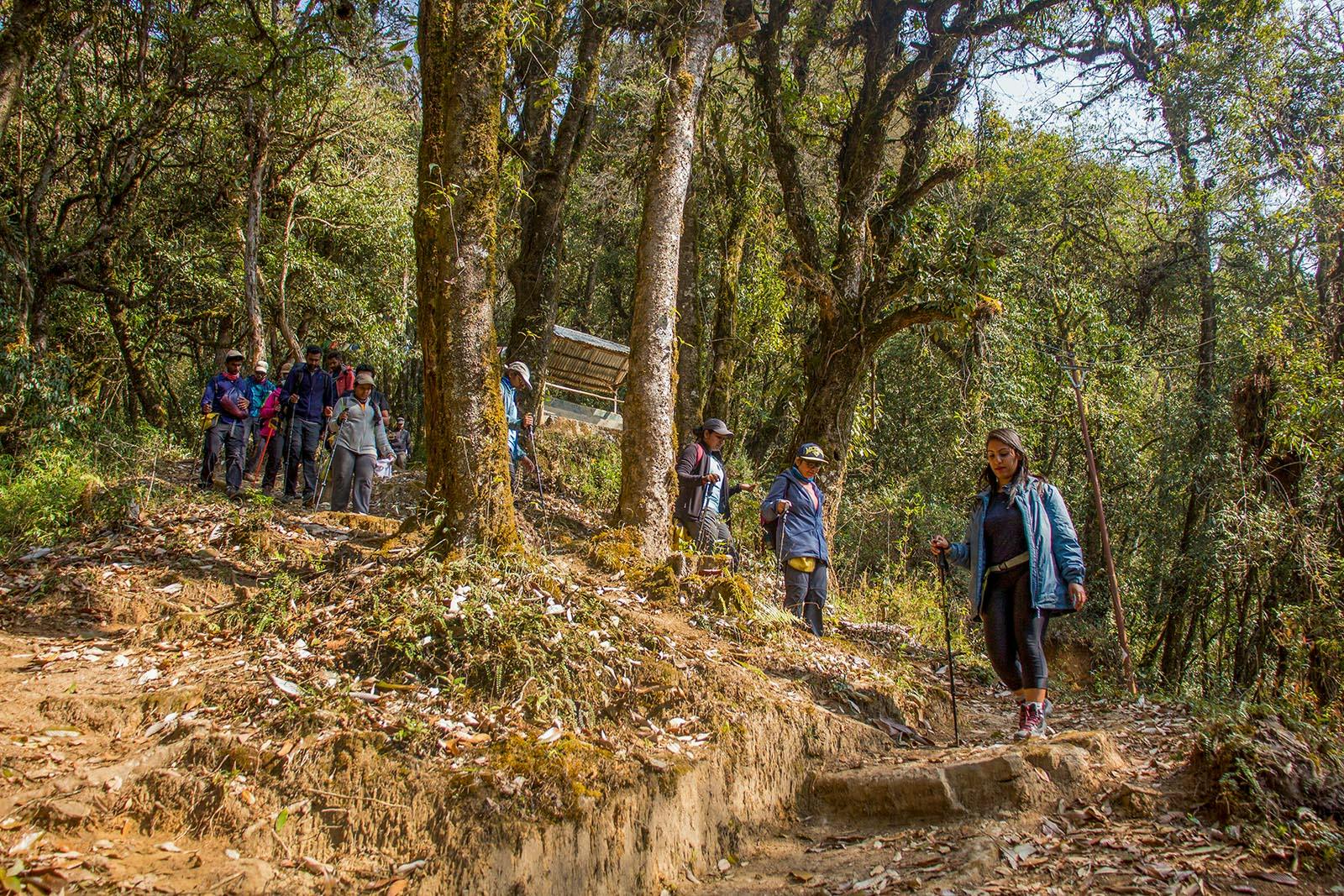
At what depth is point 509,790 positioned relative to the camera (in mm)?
4250

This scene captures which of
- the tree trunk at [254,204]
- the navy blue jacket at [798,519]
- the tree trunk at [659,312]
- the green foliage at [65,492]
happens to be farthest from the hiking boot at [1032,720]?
the tree trunk at [254,204]

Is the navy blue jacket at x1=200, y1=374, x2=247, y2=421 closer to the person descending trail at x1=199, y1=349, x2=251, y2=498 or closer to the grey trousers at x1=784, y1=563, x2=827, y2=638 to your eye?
the person descending trail at x1=199, y1=349, x2=251, y2=498

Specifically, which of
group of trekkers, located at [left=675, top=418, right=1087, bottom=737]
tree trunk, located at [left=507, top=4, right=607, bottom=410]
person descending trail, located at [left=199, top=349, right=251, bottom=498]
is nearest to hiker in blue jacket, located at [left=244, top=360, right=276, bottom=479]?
person descending trail, located at [left=199, top=349, right=251, bottom=498]

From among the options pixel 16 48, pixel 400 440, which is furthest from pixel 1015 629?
pixel 400 440

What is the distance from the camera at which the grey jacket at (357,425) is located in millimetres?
9070

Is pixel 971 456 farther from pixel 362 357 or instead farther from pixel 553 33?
pixel 362 357

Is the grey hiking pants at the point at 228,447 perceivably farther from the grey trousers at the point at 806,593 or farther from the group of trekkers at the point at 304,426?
the grey trousers at the point at 806,593

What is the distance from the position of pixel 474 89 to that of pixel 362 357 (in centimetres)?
1427

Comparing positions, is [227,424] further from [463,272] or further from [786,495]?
[786,495]

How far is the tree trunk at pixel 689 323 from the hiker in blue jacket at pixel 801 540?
15.9 feet

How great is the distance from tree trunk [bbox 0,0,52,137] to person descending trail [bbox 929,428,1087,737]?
9.40 m

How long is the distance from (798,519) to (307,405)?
6.34 meters

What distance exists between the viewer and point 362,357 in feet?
62.6

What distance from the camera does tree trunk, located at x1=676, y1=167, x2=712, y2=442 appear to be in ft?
41.8
